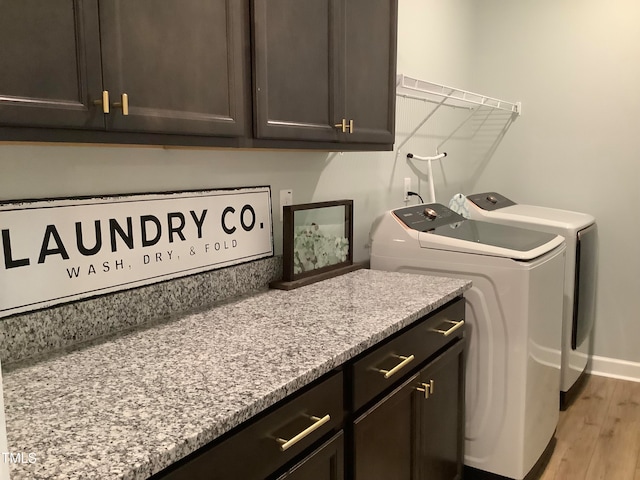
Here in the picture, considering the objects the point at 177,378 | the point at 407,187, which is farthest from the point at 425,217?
the point at 177,378

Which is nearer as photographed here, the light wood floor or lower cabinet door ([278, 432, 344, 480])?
lower cabinet door ([278, 432, 344, 480])

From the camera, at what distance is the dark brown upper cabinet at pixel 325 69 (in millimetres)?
1552

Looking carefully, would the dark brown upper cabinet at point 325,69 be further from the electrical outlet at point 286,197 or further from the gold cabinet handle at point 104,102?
the gold cabinet handle at point 104,102

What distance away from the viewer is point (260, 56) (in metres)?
1.51

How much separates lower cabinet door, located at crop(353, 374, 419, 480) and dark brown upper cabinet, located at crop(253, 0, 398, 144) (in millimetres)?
825

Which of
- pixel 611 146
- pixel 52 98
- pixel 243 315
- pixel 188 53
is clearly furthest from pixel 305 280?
pixel 611 146

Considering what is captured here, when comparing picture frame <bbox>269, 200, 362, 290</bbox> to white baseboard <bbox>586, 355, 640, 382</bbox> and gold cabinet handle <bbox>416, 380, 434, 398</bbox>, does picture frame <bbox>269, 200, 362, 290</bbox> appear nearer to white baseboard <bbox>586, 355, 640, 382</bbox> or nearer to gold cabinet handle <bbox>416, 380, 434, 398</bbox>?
gold cabinet handle <bbox>416, 380, 434, 398</bbox>

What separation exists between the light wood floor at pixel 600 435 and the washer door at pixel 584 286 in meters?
0.35

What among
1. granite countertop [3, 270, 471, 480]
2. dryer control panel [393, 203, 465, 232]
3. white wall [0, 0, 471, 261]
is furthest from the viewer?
dryer control panel [393, 203, 465, 232]

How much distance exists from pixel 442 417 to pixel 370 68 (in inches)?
50.3

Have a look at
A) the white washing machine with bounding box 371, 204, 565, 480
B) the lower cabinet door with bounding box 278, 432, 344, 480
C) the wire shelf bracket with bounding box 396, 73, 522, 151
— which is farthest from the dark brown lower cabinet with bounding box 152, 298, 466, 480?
the wire shelf bracket with bounding box 396, 73, 522, 151

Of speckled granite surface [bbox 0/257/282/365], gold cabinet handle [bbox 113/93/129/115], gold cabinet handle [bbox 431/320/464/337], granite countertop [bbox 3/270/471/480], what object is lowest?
gold cabinet handle [bbox 431/320/464/337]

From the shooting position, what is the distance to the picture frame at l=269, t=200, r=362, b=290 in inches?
77.0

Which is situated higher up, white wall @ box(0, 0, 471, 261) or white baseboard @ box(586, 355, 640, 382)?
white wall @ box(0, 0, 471, 261)
